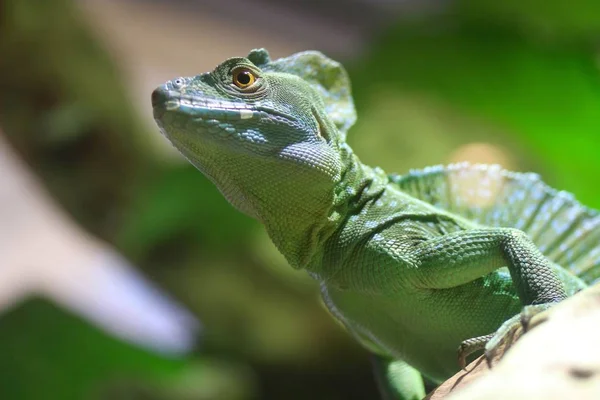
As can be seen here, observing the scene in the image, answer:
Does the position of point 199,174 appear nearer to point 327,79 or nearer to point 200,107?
point 327,79

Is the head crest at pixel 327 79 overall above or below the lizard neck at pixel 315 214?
above

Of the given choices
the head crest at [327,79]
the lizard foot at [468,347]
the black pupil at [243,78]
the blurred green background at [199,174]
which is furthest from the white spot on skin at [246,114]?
the blurred green background at [199,174]

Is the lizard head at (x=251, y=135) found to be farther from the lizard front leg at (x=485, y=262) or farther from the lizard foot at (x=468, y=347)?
the lizard foot at (x=468, y=347)

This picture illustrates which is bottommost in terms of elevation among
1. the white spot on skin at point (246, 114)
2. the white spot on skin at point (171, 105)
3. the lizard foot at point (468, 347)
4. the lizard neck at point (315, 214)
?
the lizard neck at point (315, 214)

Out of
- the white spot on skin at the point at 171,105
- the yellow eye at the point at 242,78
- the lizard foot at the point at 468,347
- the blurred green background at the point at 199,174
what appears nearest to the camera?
the lizard foot at the point at 468,347

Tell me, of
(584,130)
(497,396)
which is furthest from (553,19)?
(497,396)

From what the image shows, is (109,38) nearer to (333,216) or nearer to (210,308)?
(210,308)

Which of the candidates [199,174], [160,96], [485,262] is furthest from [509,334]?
[199,174]
